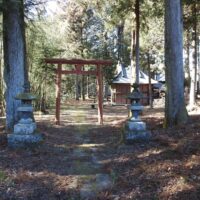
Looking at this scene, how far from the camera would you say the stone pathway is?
19.8ft

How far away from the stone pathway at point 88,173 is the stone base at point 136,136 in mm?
906

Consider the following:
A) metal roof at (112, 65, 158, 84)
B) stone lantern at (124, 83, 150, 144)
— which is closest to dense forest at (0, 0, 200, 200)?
stone lantern at (124, 83, 150, 144)

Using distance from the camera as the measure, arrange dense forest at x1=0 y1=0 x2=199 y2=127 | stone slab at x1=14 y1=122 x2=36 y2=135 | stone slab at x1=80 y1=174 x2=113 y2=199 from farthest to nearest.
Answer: dense forest at x1=0 y1=0 x2=199 y2=127 → stone slab at x1=14 y1=122 x2=36 y2=135 → stone slab at x1=80 y1=174 x2=113 y2=199

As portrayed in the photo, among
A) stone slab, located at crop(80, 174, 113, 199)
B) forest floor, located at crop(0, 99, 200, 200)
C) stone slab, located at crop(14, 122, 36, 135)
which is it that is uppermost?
stone slab, located at crop(14, 122, 36, 135)

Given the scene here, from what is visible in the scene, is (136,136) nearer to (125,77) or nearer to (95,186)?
(95,186)

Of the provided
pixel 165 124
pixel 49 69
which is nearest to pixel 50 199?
pixel 165 124

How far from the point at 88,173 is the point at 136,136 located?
2.72 meters

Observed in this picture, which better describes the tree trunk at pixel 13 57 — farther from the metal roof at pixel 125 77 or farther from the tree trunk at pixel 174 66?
the metal roof at pixel 125 77

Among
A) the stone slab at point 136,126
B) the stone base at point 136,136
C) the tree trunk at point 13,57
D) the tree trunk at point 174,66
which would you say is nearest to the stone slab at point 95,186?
the stone base at point 136,136

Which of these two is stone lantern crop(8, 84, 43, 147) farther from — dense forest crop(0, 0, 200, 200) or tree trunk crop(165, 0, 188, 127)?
tree trunk crop(165, 0, 188, 127)

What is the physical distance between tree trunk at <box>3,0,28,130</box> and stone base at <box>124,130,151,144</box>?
3306 mm

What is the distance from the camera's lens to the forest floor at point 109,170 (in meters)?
5.66

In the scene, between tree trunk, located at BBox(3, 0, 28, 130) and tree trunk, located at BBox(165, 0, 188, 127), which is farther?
tree trunk, located at BBox(165, 0, 188, 127)

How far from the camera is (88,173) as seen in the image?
23.2ft
